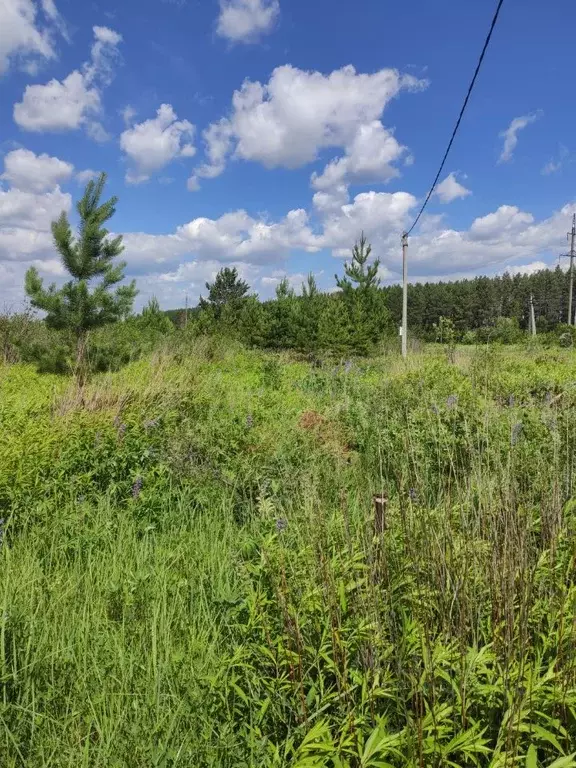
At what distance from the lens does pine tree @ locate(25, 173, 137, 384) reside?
35.6 ft

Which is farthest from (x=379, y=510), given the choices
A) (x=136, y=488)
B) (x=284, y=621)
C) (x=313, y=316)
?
(x=313, y=316)

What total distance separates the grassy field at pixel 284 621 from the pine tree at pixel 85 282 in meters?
7.83

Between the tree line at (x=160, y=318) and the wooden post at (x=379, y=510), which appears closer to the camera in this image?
the wooden post at (x=379, y=510)

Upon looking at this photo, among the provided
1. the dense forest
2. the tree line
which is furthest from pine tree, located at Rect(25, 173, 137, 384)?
the dense forest

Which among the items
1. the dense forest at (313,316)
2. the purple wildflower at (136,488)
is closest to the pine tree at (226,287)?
the dense forest at (313,316)

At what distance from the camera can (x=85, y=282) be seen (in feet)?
35.9

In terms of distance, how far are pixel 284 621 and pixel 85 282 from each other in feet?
35.4

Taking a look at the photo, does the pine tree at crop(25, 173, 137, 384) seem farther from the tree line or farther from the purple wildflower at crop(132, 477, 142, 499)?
the purple wildflower at crop(132, 477, 142, 499)

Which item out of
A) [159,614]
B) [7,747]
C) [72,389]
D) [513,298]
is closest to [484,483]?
[159,614]

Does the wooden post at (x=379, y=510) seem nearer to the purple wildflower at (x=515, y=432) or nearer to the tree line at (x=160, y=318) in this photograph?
the purple wildflower at (x=515, y=432)

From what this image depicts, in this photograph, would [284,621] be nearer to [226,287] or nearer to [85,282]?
[85,282]

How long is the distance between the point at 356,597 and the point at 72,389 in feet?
17.2

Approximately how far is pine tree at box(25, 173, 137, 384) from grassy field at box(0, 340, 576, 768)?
25.7ft

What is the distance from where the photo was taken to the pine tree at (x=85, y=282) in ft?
35.6
